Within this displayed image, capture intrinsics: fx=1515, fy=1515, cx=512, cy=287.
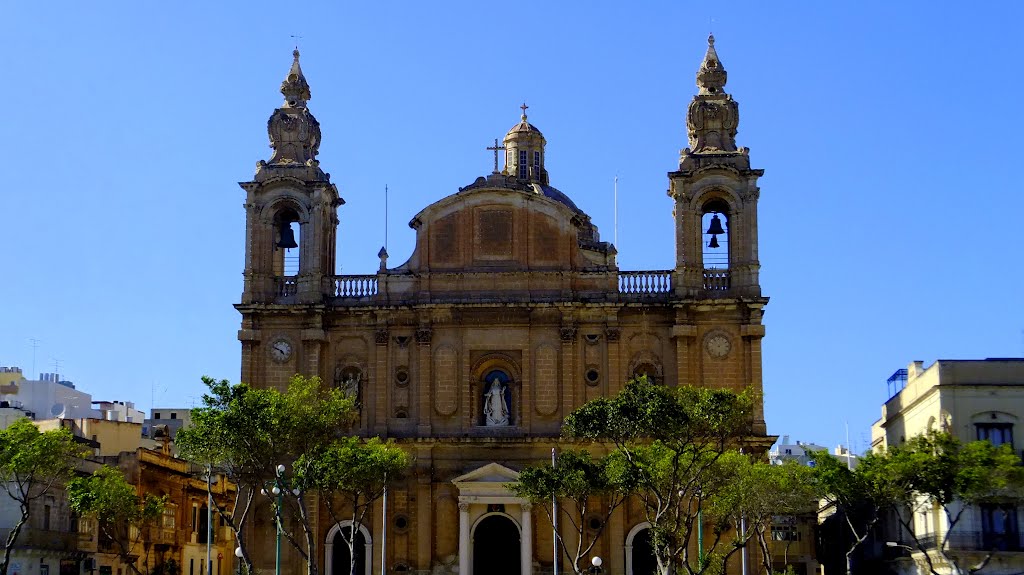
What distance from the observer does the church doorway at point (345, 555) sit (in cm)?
5819

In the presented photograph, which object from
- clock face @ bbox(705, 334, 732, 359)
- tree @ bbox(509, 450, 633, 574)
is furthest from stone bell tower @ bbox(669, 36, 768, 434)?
tree @ bbox(509, 450, 633, 574)

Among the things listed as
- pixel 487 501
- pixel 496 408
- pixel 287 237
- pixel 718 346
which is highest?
pixel 287 237

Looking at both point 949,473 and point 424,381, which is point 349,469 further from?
point 949,473

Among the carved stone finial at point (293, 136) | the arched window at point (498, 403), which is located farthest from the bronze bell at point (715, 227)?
the carved stone finial at point (293, 136)

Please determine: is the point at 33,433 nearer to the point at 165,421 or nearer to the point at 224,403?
the point at 224,403

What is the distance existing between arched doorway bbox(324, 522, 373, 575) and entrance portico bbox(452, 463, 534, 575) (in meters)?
3.79

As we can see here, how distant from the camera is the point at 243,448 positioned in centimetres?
4850

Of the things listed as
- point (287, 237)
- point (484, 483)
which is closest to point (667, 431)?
point (484, 483)

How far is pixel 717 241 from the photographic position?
2410 inches

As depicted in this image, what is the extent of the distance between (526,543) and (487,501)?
2153 mm

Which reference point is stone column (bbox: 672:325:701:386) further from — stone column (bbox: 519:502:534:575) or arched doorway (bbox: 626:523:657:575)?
stone column (bbox: 519:502:534:575)

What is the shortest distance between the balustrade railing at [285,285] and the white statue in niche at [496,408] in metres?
9.10

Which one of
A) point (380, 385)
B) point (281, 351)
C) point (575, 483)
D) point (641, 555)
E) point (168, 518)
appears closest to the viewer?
point (575, 483)

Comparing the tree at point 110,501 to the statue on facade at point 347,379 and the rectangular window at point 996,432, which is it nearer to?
the statue on facade at point 347,379
